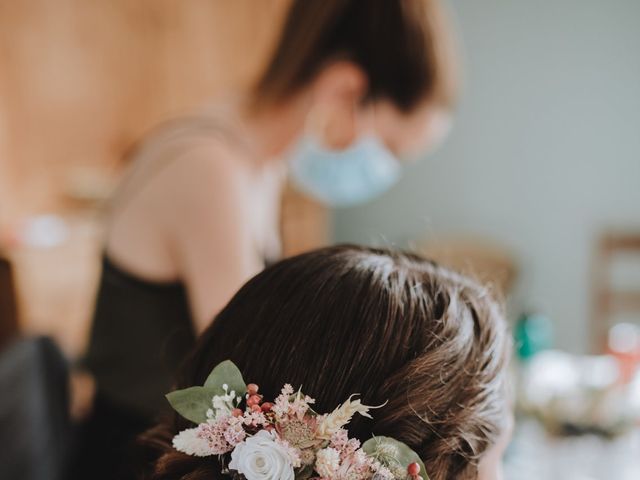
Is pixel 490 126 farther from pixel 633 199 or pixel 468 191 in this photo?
pixel 633 199

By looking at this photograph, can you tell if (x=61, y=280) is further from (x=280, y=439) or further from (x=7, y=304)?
(x=280, y=439)

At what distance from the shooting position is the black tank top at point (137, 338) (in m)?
1.09

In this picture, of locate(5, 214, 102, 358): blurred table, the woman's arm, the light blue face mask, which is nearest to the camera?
the woman's arm

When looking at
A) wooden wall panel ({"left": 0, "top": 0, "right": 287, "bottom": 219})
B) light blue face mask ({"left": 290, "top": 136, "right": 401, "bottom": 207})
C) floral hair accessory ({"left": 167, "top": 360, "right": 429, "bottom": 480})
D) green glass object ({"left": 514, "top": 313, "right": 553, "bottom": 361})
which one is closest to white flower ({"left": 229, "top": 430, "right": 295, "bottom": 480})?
floral hair accessory ({"left": 167, "top": 360, "right": 429, "bottom": 480})

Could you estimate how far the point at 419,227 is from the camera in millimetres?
3855

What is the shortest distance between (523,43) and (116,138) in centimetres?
230

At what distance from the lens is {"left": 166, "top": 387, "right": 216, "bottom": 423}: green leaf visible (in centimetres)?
58

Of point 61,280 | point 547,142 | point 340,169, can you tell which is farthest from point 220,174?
point 547,142

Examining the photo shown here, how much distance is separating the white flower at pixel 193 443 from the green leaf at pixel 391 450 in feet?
0.45

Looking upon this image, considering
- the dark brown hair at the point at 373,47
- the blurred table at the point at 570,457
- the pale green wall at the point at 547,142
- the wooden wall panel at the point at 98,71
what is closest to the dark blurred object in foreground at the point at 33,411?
the dark brown hair at the point at 373,47

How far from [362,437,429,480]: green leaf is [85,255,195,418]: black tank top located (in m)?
0.56

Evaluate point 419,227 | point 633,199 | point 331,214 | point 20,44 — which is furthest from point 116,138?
point 633,199

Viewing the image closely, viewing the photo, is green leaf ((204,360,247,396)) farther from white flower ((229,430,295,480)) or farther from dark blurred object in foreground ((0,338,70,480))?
dark blurred object in foreground ((0,338,70,480))

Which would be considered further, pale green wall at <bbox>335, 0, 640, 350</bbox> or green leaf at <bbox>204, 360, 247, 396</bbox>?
pale green wall at <bbox>335, 0, 640, 350</bbox>
